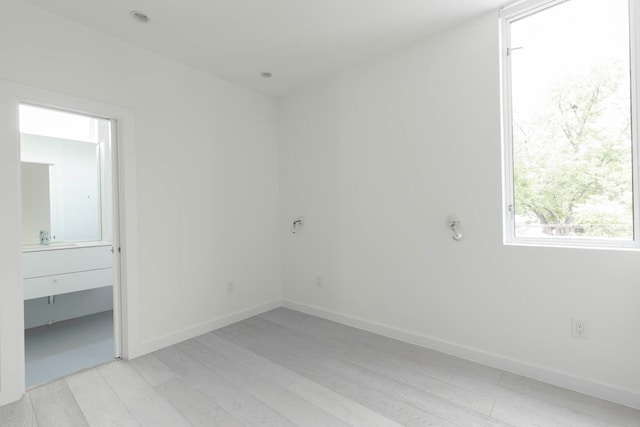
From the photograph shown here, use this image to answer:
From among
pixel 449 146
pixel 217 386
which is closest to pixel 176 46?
pixel 449 146

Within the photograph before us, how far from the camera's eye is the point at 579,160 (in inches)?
80.2

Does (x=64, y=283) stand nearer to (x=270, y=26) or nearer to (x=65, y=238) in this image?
(x=65, y=238)

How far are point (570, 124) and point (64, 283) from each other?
15.4 ft

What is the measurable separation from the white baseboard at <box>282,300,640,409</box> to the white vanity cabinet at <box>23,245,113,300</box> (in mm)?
2741

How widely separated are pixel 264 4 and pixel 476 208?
2131mm

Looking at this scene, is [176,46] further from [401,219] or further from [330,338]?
[330,338]

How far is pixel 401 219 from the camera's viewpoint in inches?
110

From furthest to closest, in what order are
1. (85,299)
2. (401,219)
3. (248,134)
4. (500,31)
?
(85,299), (248,134), (401,219), (500,31)

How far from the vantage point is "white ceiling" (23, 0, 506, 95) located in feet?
7.03

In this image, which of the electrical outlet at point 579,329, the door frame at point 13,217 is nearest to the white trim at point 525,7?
the electrical outlet at point 579,329

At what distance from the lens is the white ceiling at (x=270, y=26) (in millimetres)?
2143

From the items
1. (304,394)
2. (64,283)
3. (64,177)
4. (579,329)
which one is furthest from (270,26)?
(64,283)

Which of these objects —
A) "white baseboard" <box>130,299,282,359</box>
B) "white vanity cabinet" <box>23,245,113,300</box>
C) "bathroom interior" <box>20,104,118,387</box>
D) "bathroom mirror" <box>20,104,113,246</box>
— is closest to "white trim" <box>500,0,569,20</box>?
"bathroom interior" <box>20,104,118,387</box>

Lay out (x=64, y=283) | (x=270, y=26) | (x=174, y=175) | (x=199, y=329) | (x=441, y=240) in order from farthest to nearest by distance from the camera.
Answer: (x=64, y=283) < (x=199, y=329) < (x=174, y=175) < (x=441, y=240) < (x=270, y=26)
